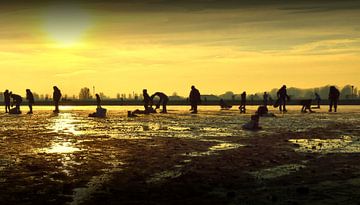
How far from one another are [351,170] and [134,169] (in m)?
5.17

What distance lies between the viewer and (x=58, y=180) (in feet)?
36.3

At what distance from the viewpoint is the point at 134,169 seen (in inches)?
497

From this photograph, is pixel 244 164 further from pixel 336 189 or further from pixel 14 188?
pixel 14 188

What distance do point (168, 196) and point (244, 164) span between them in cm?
444

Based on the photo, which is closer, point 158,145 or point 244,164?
point 244,164

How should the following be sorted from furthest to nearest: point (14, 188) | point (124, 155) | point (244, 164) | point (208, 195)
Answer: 1. point (124, 155)
2. point (244, 164)
3. point (14, 188)
4. point (208, 195)

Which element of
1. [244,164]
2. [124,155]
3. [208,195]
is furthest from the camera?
[124,155]

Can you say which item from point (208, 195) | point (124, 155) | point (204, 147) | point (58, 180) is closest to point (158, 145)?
point (204, 147)

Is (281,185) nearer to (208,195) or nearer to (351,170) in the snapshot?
(208,195)

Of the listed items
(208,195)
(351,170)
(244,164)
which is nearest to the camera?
(208,195)

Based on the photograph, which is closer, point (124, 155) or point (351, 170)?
point (351, 170)

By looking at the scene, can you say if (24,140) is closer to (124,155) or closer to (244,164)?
(124,155)

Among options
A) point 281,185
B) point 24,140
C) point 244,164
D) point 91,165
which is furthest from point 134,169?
point 24,140

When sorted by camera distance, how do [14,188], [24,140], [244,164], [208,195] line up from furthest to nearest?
[24,140] → [244,164] → [14,188] → [208,195]
